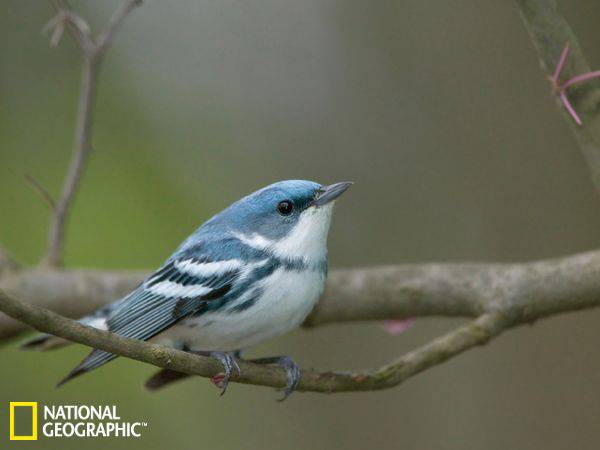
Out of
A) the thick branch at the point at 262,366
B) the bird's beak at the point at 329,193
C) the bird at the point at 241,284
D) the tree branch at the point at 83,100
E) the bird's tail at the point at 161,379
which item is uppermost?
the tree branch at the point at 83,100

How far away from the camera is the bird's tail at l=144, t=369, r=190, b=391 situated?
3428mm

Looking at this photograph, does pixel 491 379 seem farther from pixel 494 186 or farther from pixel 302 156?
pixel 302 156

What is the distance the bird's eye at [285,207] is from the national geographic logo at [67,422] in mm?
1886

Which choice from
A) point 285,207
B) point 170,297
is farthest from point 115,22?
point 170,297

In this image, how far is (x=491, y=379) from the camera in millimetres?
5578

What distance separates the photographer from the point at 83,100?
12.8 ft

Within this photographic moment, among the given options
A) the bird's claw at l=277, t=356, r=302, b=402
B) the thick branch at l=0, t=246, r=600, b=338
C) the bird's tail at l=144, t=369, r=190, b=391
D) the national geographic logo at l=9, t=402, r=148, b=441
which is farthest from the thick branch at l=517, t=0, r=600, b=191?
the national geographic logo at l=9, t=402, r=148, b=441

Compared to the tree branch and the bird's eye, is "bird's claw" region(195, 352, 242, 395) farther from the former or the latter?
the tree branch

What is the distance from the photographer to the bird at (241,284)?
9.84ft

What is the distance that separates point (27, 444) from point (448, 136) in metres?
3.77

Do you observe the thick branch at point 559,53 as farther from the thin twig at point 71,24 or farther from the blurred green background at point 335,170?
the blurred green background at point 335,170

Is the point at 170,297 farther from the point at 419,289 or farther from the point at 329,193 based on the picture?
the point at 419,289

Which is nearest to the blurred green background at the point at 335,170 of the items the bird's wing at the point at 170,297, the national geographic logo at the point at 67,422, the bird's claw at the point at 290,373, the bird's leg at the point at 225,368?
the national geographic logo at the point at 67,422

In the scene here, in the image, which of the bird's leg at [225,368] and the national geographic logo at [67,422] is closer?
the bird's leg at [225,368]
